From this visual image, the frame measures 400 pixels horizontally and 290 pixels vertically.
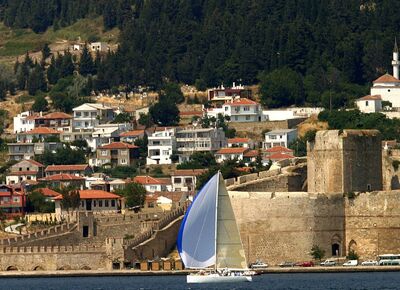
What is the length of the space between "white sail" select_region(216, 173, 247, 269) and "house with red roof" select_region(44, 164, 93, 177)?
174 feet

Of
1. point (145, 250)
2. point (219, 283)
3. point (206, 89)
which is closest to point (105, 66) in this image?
point (206, 89)

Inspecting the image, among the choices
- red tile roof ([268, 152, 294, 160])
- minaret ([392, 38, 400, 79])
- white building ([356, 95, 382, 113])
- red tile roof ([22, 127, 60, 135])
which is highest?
minaret ([392, 38, 400, 79])

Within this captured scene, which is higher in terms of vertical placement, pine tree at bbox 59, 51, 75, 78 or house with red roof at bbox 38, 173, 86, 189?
pine tree at bbox 59, 51, 75, 78

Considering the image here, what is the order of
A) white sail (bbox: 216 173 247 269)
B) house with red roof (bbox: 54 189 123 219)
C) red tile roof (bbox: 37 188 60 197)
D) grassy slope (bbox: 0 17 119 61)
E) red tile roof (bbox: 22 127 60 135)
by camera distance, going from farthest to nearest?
grassy slope (bbox: 0 17 119 61) < red tile roof (bbox: 22 127 60 135) < red tile roof (bbox: 37 188 60 197) < house with red roof (bbox: 54 189 123 219) < white sail (bbox: 216 173 247 269)

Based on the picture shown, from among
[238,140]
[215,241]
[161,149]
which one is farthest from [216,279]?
[238,140]

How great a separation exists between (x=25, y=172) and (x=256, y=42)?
80.4 ft

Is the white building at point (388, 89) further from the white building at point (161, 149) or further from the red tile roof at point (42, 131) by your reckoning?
the red tile roof at point (42, 131)

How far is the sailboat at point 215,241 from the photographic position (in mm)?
94375

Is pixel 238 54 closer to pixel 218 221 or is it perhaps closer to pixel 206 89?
pixel 206 89

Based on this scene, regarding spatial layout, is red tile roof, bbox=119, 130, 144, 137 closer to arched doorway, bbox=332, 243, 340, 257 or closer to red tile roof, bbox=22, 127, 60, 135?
red tile roof, bbox=22, 127, 60, 135

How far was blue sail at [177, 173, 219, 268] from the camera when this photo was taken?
94.4m

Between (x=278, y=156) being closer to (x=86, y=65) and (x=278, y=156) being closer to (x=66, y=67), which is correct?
(x=86, y=65)

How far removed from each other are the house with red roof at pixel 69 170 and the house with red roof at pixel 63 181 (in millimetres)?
3380

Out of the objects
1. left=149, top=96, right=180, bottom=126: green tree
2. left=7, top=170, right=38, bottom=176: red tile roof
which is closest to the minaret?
left=149, top=96, right=180, bottom=126: green tree
